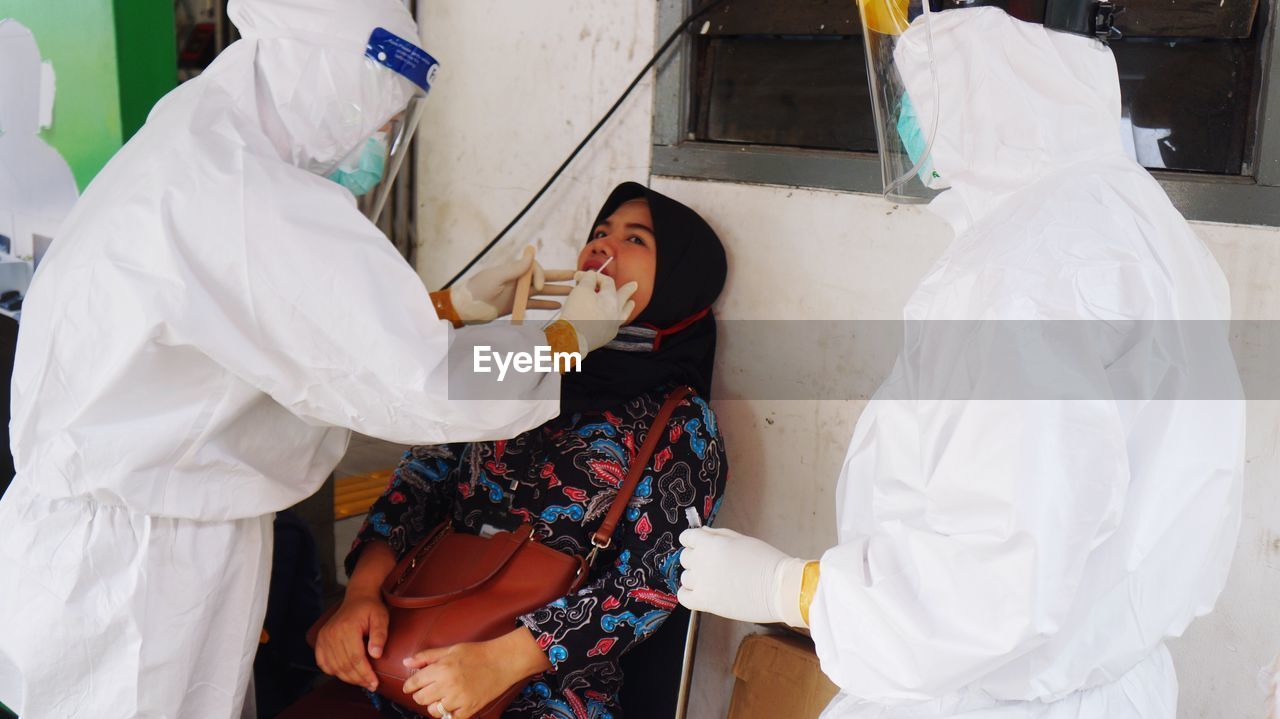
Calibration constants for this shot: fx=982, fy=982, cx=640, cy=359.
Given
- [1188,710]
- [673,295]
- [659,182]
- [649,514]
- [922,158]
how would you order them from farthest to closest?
1. [659,182]
2. [673,295]
3. [649,514]
4. [1188,710]
5. [922,158]

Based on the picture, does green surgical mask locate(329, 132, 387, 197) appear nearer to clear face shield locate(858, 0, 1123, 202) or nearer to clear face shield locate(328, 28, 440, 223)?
clear face shield locate(328, 28, 440, 223)

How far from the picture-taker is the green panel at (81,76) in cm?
193

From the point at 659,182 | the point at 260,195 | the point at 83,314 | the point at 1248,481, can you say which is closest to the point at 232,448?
the point at 83,314

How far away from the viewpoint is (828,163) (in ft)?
5.75

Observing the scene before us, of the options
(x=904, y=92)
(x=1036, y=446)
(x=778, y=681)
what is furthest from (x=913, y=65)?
(x=778, y=681)

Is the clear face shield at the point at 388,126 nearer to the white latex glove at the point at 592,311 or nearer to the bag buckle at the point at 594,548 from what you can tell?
the white latex glove at the point at 592,311

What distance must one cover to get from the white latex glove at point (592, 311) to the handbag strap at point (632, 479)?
165mm

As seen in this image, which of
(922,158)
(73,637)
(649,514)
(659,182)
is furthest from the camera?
(659,182)

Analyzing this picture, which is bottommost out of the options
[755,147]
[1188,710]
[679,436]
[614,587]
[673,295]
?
[1188,710]

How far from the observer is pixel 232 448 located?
4.57ft

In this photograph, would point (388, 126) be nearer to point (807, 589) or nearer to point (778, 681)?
point (807, 589)

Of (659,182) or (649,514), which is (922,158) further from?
(659,182)

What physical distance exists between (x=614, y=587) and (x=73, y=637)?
0.77 m

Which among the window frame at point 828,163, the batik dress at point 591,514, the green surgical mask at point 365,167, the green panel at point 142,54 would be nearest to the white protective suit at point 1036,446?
the window frame at point 828,163
